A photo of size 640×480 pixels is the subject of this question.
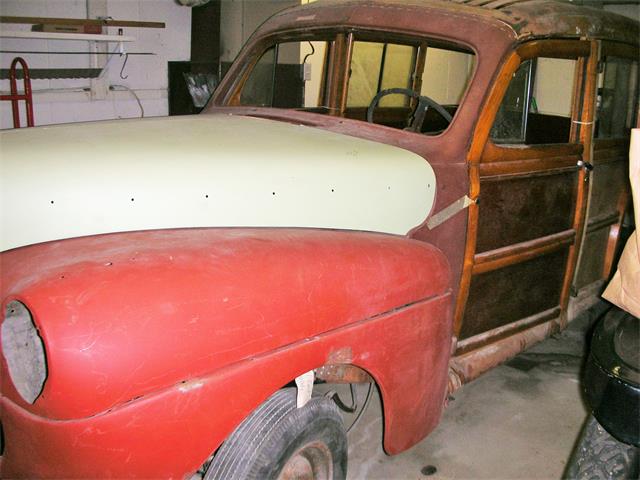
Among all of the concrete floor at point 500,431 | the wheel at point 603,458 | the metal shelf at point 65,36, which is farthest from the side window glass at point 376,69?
the metal shelf at point 65,36

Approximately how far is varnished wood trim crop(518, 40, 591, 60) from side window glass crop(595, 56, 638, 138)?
386 millimetres

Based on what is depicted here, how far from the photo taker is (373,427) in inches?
112

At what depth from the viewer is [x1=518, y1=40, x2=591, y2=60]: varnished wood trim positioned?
7.78 feet

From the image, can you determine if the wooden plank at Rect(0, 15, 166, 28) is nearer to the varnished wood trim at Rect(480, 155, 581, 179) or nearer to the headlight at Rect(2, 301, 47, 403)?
the varnished wood trim at Rect(480, 155, 581, 179)

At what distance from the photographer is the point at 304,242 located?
181cm

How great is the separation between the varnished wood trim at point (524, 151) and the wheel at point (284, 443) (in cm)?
111

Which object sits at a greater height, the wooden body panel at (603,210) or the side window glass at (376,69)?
the side window glass at (376,69)

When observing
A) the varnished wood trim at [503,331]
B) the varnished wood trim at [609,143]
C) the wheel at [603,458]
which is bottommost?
the wheel at [603,458]

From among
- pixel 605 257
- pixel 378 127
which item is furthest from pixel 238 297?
pixel 605 257

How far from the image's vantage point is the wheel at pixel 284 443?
1.67 metres

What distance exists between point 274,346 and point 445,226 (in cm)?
92

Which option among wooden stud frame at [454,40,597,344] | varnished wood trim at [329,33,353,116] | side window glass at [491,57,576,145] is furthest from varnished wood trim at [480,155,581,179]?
varnished wood trim at [329,33,353,116]

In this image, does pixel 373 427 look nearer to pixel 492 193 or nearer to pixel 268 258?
pixel 492 193

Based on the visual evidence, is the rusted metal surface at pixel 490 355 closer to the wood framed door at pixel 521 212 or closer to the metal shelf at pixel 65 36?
the wood framed door at pixel 521 212
